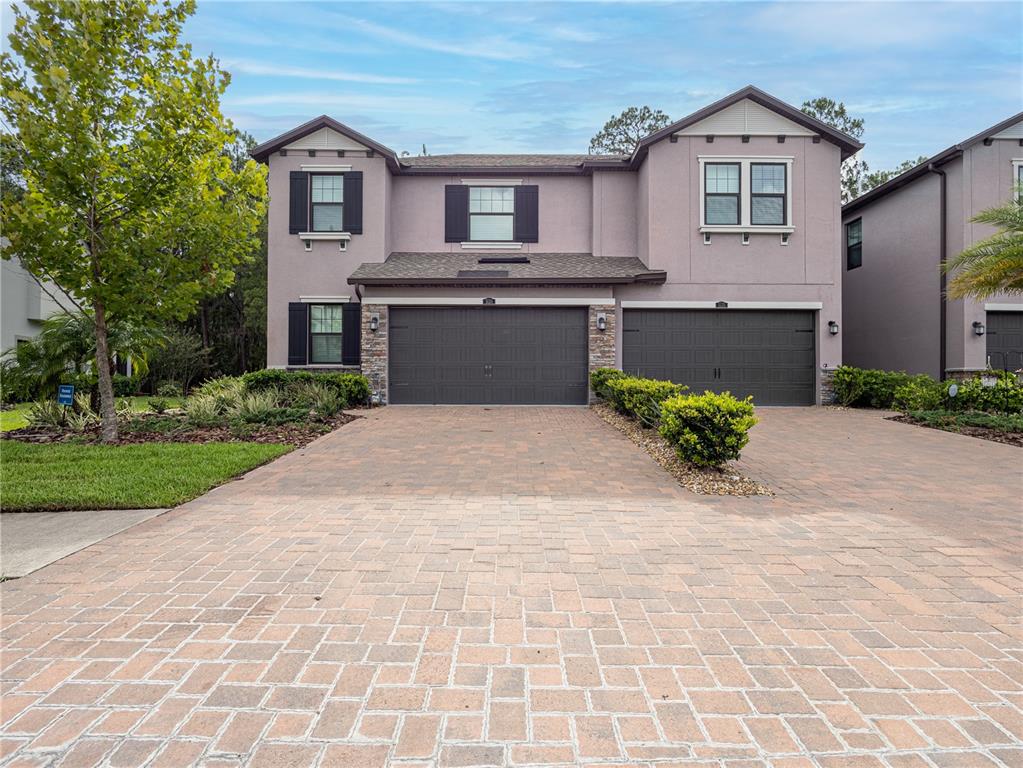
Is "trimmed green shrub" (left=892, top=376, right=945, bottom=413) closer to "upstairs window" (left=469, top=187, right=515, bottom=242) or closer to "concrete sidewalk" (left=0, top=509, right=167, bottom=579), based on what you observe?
"upstairs window" (left=469, top=187, right=515, bottom=242)

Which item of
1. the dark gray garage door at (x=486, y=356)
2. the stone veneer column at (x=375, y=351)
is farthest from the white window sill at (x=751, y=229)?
the stone veneer column at (x=375, y=351)

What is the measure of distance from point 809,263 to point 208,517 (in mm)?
14712

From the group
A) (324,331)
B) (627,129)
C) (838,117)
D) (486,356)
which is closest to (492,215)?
(486,356)

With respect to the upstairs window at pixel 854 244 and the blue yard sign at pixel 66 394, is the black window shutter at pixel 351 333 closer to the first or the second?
the blue yard sign at pixel 66 394

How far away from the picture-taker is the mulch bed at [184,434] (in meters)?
8.62

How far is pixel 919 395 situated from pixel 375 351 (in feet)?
40.3

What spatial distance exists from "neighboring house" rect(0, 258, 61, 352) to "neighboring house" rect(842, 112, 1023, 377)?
2552cm

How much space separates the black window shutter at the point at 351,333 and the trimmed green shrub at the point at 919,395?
12959mm

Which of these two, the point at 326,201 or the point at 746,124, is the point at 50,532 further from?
the point at 746,124

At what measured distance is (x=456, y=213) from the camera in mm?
15555

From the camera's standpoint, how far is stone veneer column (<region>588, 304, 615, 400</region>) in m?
13.8

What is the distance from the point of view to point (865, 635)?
9.34ft

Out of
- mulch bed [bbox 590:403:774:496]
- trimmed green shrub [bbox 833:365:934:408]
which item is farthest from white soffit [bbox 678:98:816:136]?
mulch bed [bbox 590:403:774:496]

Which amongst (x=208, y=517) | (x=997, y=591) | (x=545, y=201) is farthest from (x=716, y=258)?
(x=208, y=517)
